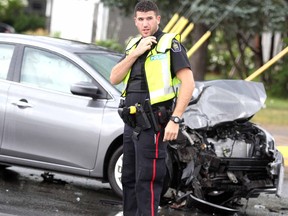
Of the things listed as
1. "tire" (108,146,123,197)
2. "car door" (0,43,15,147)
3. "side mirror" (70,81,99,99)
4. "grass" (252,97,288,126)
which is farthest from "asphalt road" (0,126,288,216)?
"grass" (252,97,288,126)

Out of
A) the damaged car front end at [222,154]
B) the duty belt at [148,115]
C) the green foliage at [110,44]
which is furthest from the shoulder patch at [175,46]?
the green foliage at [110,44]

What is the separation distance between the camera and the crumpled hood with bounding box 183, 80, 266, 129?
7.18 m

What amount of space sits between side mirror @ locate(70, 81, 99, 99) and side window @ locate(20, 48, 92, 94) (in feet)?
0.81

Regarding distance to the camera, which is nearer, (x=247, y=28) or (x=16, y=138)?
(x=16, y=138)

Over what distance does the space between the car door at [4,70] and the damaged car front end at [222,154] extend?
1909 millimetres

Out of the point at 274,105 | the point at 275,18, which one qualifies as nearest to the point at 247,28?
the point at 275,18

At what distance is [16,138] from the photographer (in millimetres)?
7848

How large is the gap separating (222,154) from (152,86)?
195 cm

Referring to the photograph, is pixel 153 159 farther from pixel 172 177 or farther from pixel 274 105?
pixel 274 105

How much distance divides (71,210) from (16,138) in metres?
1.12

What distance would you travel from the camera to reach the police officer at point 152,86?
5445mm

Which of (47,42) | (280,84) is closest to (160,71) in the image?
(47,42)

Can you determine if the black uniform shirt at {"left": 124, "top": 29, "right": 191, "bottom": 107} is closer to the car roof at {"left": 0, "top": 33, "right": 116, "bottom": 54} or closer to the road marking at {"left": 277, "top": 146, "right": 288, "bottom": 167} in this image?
the car roof at {"left": 0, "top": 33, "right": 116, "bottom": 54}

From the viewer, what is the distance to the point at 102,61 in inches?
322
